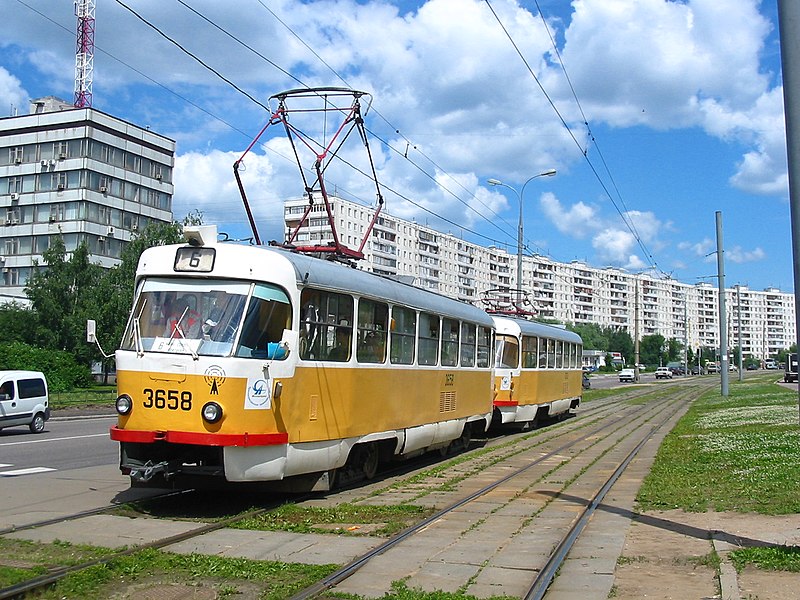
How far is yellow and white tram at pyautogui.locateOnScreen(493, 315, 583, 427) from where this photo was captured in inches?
880

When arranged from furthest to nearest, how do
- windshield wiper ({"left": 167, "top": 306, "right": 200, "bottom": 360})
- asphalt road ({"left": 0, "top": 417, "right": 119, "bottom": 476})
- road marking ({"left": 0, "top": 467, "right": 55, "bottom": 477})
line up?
asphalt road ({"left": 0, "top": 417, "right": 119, "bottom": 476}), road marking ({"left": 0, "top": 467, "right": 55, "bottom": 477}), windshield wiper ({"left": 167, "top": 306, "right": 200, "bottom": 360})

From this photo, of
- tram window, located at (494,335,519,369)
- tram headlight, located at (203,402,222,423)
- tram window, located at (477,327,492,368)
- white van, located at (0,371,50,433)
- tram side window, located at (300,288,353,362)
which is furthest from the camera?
white van, located at (0,371,50,433)

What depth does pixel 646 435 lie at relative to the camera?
2236 cm

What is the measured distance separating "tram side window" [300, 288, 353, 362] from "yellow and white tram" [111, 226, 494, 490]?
1 cm

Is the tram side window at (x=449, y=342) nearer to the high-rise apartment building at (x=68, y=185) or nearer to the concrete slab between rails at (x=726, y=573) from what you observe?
the concrete slab between rails at (x=726, y=573)

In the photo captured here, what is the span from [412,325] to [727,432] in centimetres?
1070

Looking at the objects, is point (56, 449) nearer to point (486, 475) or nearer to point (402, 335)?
point (402, 335)

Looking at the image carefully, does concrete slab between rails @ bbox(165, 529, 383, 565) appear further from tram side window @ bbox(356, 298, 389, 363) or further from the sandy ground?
tram side window @ bbox(356, 298, 389, 363)

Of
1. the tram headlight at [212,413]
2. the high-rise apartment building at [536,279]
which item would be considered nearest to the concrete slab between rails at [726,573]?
the tram headlight at [212,413]

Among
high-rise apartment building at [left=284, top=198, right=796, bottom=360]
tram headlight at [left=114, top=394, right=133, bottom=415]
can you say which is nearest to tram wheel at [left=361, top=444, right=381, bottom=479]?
tram headlight at [left=114, top=394, right=133, bottom=415]

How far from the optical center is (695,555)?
7.85 m

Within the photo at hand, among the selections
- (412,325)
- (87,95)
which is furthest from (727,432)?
(87,95)

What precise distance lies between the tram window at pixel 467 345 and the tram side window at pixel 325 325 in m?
5.84

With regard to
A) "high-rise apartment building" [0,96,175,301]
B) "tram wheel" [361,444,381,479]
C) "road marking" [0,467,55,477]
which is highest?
"high-rise apartment building" [0,96,175,301]
